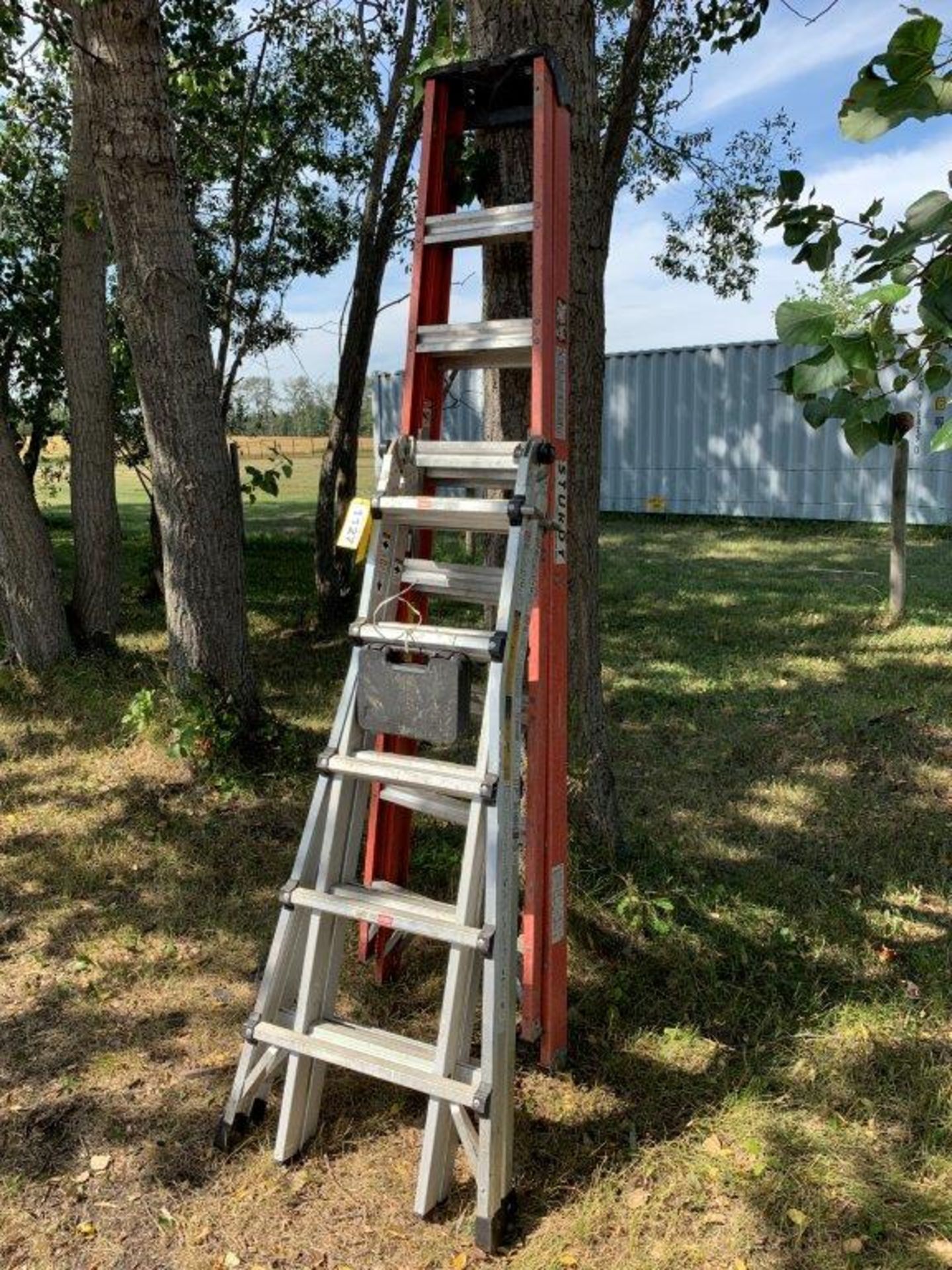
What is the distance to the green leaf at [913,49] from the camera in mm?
1512

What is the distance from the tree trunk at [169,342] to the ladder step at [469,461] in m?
2.18

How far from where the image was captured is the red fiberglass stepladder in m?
2.32

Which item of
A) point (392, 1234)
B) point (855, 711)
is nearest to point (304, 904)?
point (392, 1234)

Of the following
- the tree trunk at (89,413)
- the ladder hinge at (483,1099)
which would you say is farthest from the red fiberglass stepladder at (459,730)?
the tree trunk at (89,413)

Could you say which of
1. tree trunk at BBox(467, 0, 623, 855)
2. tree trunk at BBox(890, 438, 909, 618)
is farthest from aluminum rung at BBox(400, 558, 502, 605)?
tree trunk at BBox(890, 438, 909, 618)

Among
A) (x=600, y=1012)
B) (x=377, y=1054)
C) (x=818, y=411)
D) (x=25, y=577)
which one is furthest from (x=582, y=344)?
(x=25, y=577)

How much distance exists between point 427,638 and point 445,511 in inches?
13.2

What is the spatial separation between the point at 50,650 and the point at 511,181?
4.51 meters

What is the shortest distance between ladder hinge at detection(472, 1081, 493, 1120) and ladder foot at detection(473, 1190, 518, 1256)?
9.4 inches

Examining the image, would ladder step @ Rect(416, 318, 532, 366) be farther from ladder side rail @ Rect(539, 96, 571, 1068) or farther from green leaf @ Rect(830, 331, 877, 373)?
green leaf @ Rect(830, 331, 877, 373)

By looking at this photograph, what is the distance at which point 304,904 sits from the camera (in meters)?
2.51

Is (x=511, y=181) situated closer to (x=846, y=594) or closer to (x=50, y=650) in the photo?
(x=50, y=650)

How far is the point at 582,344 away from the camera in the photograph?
3254mm

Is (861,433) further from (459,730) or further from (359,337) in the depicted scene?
(359,337)
